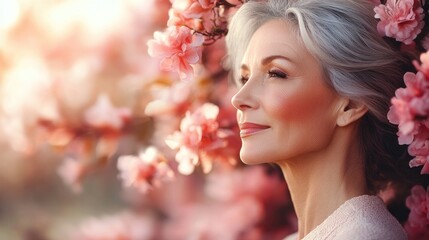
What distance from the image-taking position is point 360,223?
155 centimetres

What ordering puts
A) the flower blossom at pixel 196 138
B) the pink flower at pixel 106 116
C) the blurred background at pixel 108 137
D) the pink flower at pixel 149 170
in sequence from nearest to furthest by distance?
the flower blossom at pixel 196 138
the pink flower at pixel 149 170
the blurred background at pixel 108 137
the pink flower at pixel 106 116

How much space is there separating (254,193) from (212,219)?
0.48ft

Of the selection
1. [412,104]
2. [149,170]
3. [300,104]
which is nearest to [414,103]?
[412,104]

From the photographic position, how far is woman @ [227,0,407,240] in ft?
5.21

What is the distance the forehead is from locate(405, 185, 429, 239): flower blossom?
1.13ft

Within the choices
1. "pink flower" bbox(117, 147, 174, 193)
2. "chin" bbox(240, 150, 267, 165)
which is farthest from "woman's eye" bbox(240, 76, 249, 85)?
"pink flower" bbox(117, 147, 174, 193)

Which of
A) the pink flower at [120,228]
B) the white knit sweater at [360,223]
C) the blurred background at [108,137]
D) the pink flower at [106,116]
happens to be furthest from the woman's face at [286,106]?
the pink flower at [120,228]

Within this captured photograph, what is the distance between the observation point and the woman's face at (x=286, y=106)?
1.59 metres

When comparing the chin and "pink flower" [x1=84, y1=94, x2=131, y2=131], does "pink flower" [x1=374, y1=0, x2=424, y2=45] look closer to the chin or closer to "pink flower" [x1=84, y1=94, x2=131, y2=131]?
the chin

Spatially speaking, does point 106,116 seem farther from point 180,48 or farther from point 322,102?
point 322,102

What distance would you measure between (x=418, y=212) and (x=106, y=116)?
2.44 ft

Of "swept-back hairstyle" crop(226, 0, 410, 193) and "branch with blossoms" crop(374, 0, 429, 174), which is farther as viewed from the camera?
"swept-back hairstyle" crop(226, 0, 410, 193)

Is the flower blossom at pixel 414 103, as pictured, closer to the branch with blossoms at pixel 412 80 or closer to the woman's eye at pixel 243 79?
the branch with blossoms at pixel 412 80

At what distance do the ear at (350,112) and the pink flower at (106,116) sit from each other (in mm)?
683
